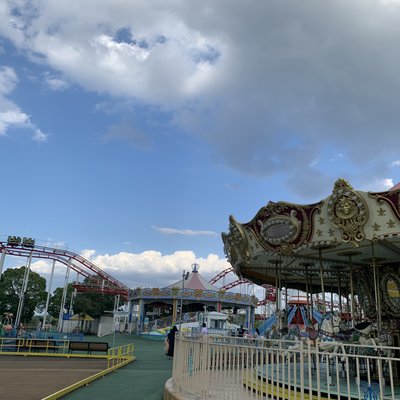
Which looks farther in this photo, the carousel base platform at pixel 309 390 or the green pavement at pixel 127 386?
the green pavement at pixel 127 386

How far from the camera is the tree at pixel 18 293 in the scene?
44.2m

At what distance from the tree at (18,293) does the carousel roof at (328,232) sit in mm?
41207

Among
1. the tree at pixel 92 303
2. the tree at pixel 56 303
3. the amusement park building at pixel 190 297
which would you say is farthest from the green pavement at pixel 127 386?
the tree at pixel 56 303

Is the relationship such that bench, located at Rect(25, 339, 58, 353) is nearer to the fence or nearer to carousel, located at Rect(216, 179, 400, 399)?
the fence

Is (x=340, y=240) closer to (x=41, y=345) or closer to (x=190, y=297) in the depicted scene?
(x=41, y=345)

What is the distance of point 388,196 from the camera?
19.2 ft

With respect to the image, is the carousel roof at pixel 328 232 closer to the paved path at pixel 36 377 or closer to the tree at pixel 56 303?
the paved path at pixel 36 377

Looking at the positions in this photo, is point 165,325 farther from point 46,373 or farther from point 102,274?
point 46,373

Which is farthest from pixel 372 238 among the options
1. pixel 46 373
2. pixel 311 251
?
pixel 46 373

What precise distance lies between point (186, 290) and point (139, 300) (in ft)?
17.1

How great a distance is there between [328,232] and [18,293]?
151ft

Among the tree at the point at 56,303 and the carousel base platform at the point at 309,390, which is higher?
the tree at the point at 56,303

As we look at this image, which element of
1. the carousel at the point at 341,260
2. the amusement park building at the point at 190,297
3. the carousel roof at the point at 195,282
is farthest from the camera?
the carousel roof at the point at 195,282

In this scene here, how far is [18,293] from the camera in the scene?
45.0 metres
